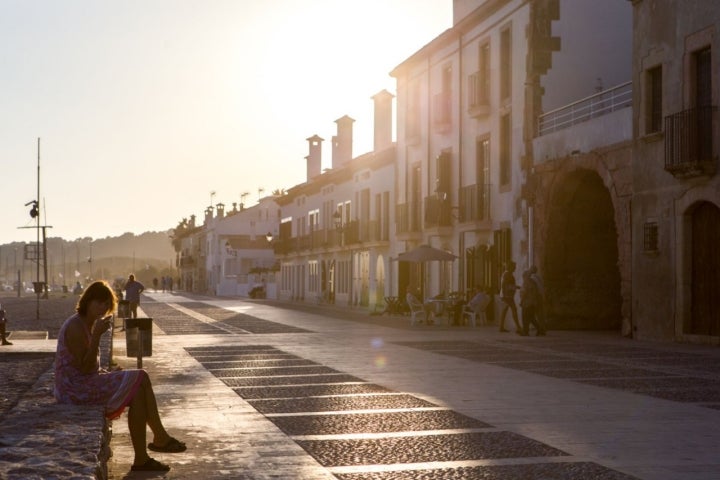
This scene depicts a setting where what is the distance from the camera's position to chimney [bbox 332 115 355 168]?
2331 inches

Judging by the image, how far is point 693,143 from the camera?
20.5 metres

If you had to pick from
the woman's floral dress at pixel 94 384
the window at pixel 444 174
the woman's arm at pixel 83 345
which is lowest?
the woman's floral dress at pixel 94 384

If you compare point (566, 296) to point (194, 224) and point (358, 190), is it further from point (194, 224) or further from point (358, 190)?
point (194, 224)

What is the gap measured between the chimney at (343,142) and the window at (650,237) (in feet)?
122

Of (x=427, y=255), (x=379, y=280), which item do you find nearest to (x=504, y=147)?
(x=427, y=255)

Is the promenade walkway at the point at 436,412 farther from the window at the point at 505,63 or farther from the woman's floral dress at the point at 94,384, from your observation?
the window at the point at 505,63

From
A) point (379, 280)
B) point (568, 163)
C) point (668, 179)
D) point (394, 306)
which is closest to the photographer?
point (668, 179)

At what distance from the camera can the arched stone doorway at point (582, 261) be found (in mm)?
26969

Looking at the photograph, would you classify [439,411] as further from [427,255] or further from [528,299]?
[427,255]

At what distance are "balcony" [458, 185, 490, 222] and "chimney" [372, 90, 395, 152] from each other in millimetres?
15903

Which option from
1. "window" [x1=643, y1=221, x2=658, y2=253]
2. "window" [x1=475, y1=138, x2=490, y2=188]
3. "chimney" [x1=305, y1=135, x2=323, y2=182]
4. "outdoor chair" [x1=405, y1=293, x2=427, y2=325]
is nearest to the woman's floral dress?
"window" [x1=643, y1=221, x2=658, y2=253]

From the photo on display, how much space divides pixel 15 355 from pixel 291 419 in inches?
316

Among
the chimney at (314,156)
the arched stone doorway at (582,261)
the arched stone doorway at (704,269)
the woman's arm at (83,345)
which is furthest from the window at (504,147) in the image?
the chimney at (314,156)

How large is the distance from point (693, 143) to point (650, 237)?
107 inches
